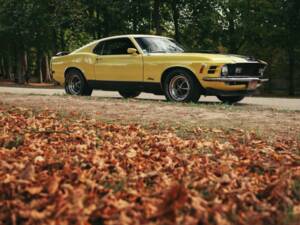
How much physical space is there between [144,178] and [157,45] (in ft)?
24.7

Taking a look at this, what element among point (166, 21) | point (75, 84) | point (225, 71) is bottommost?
point (75, 84)

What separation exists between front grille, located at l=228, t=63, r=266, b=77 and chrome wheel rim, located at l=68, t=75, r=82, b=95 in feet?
13.9

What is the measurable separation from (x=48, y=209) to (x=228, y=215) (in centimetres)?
108

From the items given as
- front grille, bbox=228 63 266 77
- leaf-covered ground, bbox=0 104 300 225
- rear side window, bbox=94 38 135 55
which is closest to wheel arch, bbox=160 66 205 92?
front grille, bbox=228 63 266 77

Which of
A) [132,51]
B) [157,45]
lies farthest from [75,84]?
[157,45]

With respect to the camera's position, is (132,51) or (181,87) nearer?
(181,87)

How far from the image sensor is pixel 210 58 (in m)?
9.55

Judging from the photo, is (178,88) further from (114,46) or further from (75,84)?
(75,84)

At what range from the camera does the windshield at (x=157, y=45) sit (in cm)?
1070

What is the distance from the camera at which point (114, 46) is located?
11.5m

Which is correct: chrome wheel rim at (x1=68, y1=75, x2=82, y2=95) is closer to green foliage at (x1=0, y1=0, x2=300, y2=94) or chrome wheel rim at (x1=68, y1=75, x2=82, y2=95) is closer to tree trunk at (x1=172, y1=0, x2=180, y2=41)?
green foliage at (x1=0, y1=0, x2=300, y2=94)

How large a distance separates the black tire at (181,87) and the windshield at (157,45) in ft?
2.97

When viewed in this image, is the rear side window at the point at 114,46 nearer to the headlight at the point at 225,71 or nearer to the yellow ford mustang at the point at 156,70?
the yellow ford mustang at the point at 156,70

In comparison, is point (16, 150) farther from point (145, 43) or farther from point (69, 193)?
point (145, 43)
